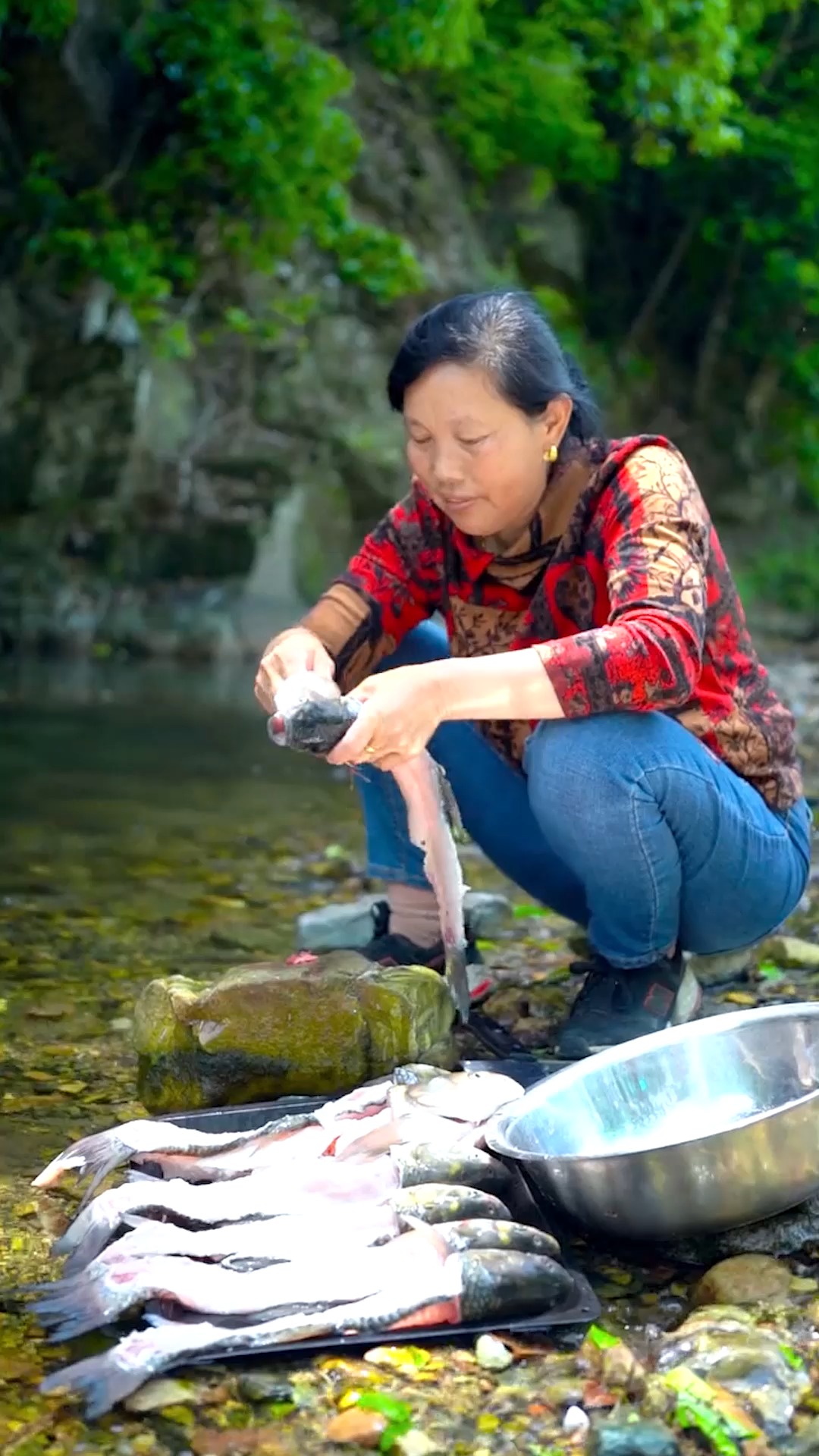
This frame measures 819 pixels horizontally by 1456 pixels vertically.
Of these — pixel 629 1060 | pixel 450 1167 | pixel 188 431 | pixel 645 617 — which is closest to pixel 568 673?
pixel 645 617

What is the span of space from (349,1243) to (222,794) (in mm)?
4513

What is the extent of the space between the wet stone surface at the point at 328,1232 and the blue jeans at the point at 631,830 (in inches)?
15.8

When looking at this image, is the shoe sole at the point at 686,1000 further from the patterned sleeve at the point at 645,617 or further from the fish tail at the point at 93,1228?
the fish tail at the point at 93,1228

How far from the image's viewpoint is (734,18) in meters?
12.9

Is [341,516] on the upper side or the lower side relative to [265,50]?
lower

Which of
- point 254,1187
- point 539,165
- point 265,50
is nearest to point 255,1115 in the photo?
point 254,1187

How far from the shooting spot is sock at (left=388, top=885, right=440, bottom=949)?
3422 millimetres

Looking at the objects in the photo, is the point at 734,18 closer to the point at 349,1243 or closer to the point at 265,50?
the point at 265,50

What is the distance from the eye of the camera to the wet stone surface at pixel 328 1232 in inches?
71.5

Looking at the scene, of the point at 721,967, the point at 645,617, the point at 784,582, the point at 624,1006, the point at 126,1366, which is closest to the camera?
the point at 126,1366

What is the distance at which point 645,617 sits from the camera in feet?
8.77

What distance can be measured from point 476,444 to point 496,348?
0.18 m

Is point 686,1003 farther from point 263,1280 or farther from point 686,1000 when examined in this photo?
point 263,1280

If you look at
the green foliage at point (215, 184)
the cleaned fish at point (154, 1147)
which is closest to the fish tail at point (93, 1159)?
the cleaned fish at point (154, 1147)
